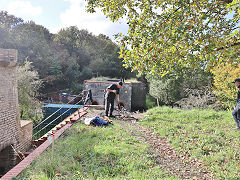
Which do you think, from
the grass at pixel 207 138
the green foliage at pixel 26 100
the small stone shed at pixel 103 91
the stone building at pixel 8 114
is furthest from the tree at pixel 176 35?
the green foliage at pixel 26 100

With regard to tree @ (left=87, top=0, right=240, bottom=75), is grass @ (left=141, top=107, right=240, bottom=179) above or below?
below

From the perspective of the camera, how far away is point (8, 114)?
778 cm

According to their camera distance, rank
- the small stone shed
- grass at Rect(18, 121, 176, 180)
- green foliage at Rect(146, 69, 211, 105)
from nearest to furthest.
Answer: grass at Rect(18, 121, 176, 180)
the small stone shed
green foliage at Rect(146, 69, 211, 105)

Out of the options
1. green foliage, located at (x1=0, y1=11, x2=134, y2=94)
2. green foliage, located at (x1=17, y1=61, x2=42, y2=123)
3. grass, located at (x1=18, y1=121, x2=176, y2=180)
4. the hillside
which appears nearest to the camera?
grass, located at (x1=18, y1=121, x2=176, y2=180)

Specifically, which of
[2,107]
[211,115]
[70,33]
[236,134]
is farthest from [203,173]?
[70,33]

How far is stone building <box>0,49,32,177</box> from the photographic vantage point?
24.3 ft

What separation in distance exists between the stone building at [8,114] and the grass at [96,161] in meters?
3.35

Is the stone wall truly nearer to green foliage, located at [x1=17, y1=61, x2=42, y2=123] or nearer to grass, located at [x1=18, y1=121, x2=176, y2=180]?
green foliage, located at [x1=17, y1=61, x2=42, y2=123]

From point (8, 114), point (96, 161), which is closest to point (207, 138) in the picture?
point (96, 161)

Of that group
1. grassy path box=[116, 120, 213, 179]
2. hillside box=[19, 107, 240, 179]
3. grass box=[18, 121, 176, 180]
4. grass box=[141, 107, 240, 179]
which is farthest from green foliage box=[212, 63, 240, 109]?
grass box=[18, 121, 176, 180]

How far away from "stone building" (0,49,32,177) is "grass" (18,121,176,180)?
132 inches

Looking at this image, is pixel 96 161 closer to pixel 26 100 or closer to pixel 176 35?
pixel 176 35

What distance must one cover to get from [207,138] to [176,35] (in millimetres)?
3330

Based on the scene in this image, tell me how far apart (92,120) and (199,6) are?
554 cm
